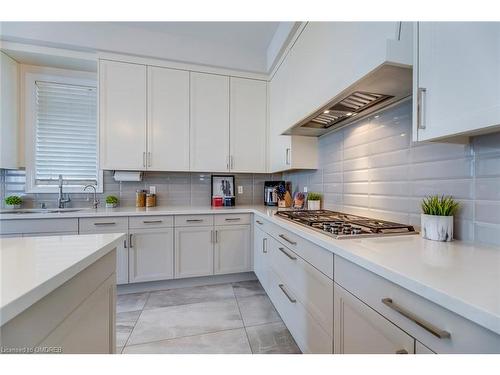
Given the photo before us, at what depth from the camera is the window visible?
248 cm

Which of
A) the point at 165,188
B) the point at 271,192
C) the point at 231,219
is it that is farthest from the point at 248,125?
the point at 165,188

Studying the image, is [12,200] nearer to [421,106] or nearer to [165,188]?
[165,188]

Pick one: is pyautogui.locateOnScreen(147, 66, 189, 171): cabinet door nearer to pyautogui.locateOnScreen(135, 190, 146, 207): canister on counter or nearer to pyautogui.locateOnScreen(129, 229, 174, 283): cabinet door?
pyautogui.locateOnScreen(135, 190, 146, 207): canister on counter

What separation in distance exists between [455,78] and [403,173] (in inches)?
26.9

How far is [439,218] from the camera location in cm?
101

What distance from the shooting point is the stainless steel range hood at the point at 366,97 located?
1062mm

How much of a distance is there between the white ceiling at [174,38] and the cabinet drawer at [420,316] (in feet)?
6.96

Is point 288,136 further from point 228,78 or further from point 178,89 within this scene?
point 178,89

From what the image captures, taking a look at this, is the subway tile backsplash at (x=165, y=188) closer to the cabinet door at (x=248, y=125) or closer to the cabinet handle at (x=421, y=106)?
the cabinet door at (x=248, y=125)

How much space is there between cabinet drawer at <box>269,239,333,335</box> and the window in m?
2.34

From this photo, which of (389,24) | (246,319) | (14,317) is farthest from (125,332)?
(389,24)

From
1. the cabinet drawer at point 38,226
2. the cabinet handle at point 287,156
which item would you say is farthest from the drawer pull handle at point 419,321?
the cabinet drawer at point 38,226

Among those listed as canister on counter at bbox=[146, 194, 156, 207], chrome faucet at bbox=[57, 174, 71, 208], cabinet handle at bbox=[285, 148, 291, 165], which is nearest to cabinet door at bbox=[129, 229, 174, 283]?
canister on counter at bbox=[146, 194, 156, 207]
